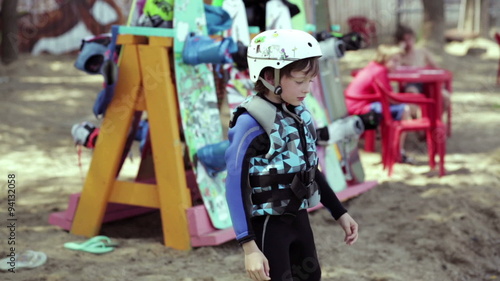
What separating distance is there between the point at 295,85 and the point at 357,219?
2.73 metres

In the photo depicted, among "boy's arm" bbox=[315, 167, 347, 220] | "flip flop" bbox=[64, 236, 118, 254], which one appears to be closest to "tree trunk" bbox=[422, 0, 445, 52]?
"flip flop" bbox=[64, 236, 118, 254]

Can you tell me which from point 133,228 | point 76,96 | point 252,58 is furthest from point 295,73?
point 76,96

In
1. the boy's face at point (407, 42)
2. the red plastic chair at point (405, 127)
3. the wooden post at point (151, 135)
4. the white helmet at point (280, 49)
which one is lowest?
the red plastic chair at point (405, 127)

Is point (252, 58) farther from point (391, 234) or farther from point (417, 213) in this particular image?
point (417, 213)

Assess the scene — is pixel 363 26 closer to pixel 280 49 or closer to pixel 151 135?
pixel 151 135

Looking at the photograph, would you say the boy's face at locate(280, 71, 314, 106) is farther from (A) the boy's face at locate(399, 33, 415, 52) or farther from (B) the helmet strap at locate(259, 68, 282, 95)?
(A) the boy's face at locate(399, 33, 415, 52)

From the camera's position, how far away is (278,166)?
2.59 metres

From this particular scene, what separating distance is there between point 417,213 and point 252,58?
2947mm

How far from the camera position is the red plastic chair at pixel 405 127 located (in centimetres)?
639

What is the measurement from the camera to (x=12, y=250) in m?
4.16

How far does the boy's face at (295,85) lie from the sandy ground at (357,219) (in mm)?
1602

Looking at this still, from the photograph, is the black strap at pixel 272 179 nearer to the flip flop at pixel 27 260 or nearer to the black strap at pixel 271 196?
the black strap at pixel 271 196

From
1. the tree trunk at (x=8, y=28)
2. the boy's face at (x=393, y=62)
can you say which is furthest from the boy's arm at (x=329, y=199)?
the tree trunk at (x=8, y=28)

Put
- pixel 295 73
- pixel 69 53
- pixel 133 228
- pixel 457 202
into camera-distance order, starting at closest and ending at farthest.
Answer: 1. pixel 295 73
2. pixel 133 228
3. pixel 457 202
4. pixel 69 53
